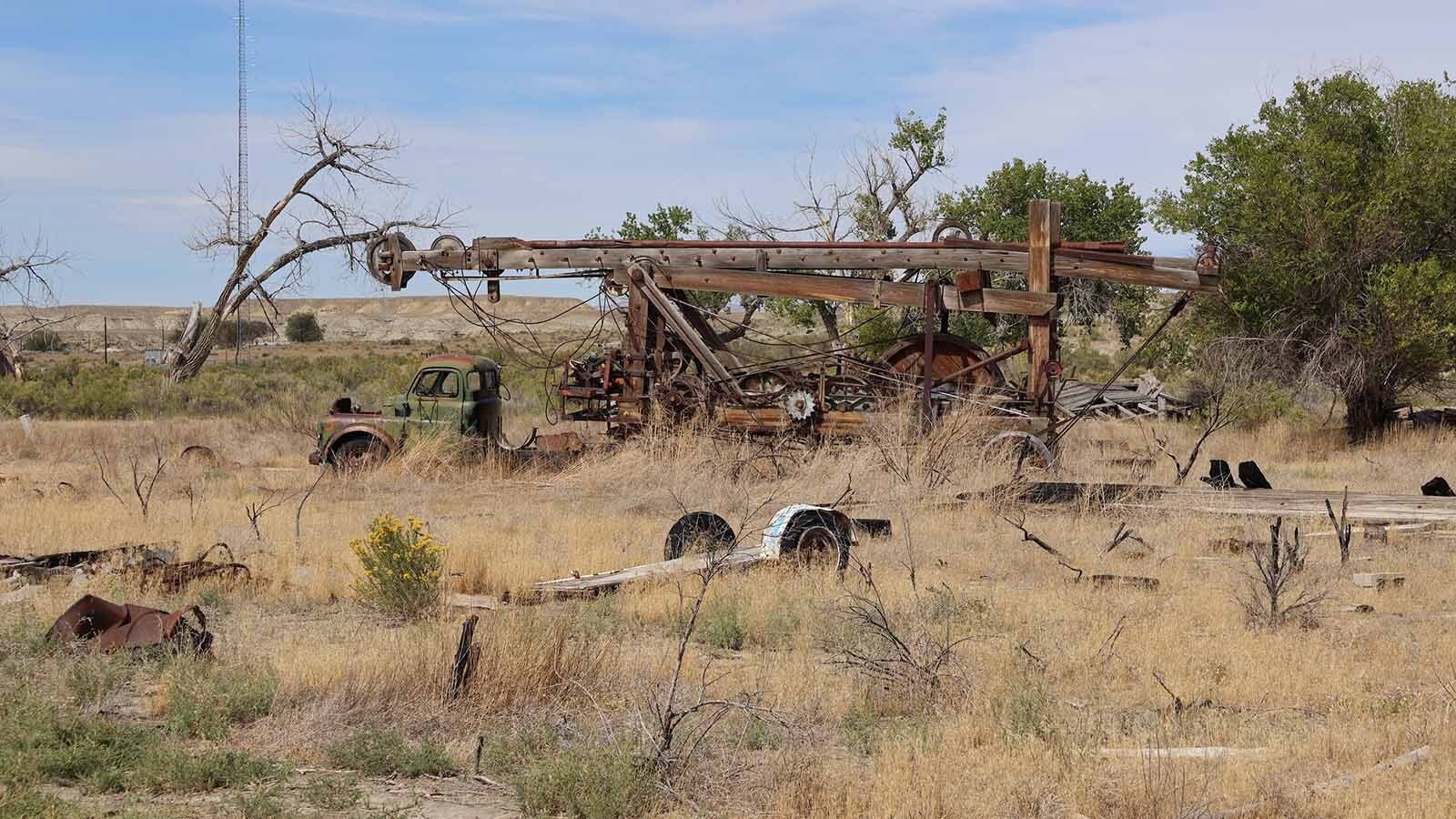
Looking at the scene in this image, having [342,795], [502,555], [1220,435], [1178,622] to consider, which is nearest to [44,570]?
[502,555]

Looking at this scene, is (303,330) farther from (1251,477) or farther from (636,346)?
(1251,477)

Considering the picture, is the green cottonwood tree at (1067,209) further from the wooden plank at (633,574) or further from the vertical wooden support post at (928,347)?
the wooden plank at (633,574)

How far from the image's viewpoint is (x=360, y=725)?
672 centimetres

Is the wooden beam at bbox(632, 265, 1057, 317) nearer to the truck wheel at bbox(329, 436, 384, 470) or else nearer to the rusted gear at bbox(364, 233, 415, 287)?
the rusted gear at bbox(364, 233, 415, 287)

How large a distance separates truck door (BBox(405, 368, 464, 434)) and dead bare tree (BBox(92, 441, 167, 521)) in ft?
10.6

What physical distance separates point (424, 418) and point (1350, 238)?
1433 cm

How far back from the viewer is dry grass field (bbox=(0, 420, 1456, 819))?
18.8ft

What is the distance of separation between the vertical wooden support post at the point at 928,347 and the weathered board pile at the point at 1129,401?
1470 centimetres

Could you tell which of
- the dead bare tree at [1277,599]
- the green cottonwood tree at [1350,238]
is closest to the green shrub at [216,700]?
the dead bare tree at [1277,599]

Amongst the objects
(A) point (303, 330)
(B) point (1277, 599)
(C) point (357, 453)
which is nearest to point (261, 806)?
(B) point (1277, 599)

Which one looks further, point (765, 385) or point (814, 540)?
point (765, 385)

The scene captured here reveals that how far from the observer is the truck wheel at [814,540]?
10680mm

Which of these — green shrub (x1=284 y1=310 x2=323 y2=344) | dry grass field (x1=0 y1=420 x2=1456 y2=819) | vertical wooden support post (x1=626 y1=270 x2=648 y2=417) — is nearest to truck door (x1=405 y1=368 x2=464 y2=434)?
vertical wooden support post (x1=626 y1=270 x2=648 y2=417)

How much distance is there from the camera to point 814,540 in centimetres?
1079
